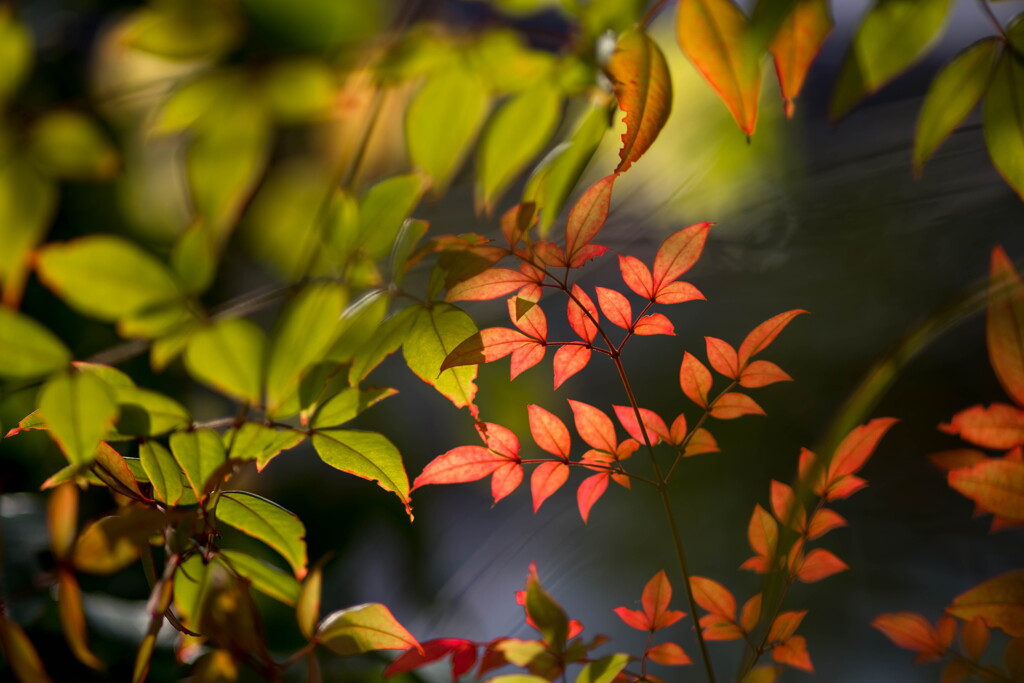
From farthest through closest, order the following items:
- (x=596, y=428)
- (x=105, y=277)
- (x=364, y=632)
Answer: (x=596, y=428) → (x=364, y=632) → (x=105, y=277)

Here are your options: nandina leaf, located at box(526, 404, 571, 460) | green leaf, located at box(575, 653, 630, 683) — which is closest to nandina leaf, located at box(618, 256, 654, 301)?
nandina leaf, located at box(526, 404, 571, 460)

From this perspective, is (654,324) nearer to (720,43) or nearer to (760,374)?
(760,374)

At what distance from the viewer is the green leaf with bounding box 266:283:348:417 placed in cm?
32

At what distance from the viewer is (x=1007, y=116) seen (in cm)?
33

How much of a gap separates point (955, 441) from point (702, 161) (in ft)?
1.72

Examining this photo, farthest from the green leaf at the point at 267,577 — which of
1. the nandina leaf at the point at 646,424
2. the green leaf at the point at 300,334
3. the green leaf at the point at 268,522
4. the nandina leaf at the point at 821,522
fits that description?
the nandina leaf at the point at 821,522

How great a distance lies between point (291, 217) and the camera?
0.35 meters

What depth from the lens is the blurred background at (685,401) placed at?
817mm

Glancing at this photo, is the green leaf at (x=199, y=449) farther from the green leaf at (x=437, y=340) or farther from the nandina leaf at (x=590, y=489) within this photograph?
the nandina leaf at (x=590, y=489)

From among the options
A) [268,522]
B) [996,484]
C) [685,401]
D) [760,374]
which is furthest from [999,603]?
[685,401]

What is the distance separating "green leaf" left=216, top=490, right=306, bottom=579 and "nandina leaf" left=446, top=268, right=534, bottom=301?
171 millimetres

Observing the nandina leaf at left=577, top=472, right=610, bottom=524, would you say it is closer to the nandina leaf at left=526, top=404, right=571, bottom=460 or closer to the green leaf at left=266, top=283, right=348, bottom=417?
the nandina leaf at left=526, top=404, right=571, bottom=460

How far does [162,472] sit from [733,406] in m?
0.40

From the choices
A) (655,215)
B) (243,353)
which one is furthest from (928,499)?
(243,353)
